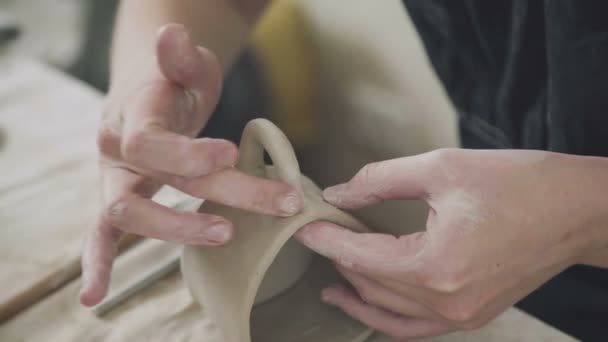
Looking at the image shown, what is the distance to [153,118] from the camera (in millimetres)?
479

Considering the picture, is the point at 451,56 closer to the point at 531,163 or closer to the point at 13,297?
the point at 531,163

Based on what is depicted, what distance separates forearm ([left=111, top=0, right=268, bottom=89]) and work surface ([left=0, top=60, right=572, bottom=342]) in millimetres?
194

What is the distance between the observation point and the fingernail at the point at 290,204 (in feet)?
1.44

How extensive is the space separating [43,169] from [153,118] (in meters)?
0.41

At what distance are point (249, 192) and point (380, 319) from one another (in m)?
0.17

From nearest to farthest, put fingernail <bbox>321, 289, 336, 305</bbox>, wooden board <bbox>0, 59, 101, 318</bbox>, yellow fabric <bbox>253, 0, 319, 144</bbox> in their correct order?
fingernail <bbox>321, 289, 336, 305</bbox>
wooden board <bbox>0, 59, 101, 318</bbox>
yellow fabric <bbox>253, 0, 319, 144</bbox>

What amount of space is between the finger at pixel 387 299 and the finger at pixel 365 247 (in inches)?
1.1

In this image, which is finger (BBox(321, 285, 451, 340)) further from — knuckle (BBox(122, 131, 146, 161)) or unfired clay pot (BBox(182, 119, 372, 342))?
knuckle (BBox(122, 131, 146, 161))

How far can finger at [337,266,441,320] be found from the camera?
46 centimetres

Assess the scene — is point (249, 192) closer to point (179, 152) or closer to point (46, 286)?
point (179, 152)

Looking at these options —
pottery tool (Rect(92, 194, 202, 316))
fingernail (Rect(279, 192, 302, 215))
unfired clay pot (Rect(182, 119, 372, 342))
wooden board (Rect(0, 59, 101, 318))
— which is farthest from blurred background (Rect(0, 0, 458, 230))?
fingernail (Rect(279, 192, 302, 215))

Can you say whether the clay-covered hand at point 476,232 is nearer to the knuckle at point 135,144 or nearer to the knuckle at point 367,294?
the knuckle at point 367,294

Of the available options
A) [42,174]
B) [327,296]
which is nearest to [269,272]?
[327,296]

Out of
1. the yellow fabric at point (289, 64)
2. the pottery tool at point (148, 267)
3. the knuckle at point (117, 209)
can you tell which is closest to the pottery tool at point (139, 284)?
the pottery tool at point (148, 267)
